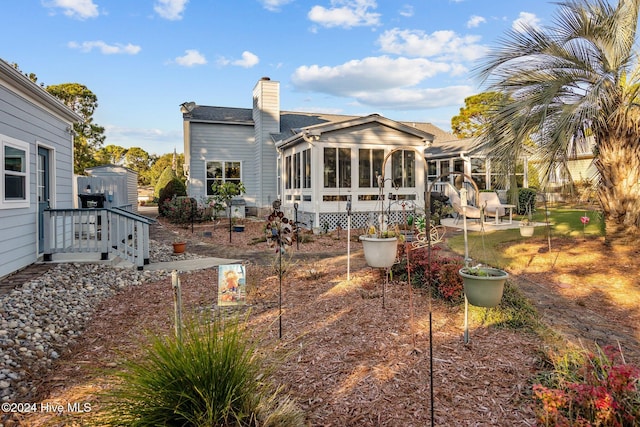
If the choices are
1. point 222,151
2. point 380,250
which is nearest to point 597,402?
point 380,250

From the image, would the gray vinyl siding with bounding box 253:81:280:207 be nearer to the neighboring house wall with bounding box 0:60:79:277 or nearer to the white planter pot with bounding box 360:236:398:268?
the neighboring house wall with bounding box 0:60:79:277

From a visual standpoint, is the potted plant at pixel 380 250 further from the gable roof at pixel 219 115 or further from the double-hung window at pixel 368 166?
the gable roof at pixel 219 115

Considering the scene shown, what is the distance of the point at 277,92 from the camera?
56.4ft

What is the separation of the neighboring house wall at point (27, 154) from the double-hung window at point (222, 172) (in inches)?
347

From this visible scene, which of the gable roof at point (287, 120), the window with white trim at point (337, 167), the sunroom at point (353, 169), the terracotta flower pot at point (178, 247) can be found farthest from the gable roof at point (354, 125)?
the terracotta flower pot at point (178, 247)

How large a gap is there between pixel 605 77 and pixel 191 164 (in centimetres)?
1499

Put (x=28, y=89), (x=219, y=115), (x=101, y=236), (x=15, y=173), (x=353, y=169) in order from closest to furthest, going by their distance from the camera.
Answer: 1. (x=15, y=173)
2. (x=28, y=89)
3. (x=101, y=236)
4. (x=353, y=169)
5. (x=219, y=115)

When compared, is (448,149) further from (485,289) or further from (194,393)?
(194,393)

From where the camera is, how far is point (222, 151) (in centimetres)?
1736

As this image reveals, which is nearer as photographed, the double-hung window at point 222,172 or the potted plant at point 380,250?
the potted plant at point 380,250

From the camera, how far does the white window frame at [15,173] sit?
5.63 m

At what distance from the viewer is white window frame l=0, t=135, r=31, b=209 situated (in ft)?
18.5

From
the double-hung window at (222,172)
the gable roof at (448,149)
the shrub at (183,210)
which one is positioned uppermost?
the gable roof at (448,149)

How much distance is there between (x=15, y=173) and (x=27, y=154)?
62cm
